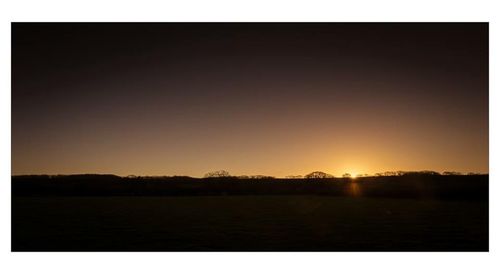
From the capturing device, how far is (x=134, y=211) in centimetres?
2288

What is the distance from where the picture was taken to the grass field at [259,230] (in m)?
12.5

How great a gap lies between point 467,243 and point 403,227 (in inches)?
143

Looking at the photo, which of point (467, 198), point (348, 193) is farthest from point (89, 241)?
point (348, 193)

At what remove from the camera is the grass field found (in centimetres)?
1254

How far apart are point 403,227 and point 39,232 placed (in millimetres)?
12713

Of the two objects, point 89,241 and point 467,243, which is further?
point 89,241

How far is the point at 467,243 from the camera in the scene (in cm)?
1242

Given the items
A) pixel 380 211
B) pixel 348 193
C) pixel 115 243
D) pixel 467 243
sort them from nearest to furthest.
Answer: pixel 467 243
pixel 115 243
pixel 380 211
pixel 348 193

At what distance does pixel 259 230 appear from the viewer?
50.5ft
